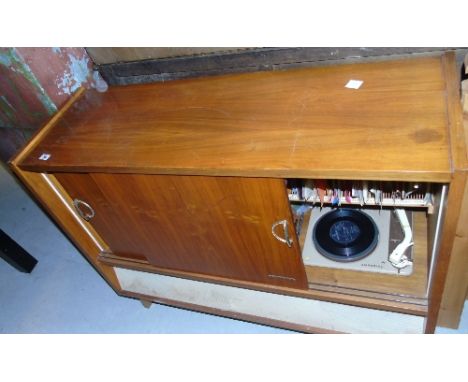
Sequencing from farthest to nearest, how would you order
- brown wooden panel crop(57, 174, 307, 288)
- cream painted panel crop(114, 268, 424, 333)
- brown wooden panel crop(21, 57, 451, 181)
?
cream painted panel crop(114, 268, 424, 333)
brown wooden panel crop(57, 174, 307, 288)
brown wooden panel crop(21, 57, 451, 181)

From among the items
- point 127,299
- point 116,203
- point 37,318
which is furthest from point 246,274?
point 37,318

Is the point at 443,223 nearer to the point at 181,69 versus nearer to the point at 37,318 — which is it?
the point at 181,69

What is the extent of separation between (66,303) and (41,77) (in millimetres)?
1068

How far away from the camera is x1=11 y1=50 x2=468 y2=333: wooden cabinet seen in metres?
0.73

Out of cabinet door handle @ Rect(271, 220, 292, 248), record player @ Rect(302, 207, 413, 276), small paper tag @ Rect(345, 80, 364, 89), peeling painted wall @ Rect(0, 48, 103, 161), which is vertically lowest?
record player @ Rect(302, 207, 413, 276)

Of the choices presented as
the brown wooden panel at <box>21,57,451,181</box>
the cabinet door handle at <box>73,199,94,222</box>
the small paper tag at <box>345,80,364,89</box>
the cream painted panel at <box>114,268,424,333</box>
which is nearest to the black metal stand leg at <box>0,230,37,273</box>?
the cream painted panel at <box>114,268,424,333</box>

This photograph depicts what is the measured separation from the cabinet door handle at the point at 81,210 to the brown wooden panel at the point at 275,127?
160mm

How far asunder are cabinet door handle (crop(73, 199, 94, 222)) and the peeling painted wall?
1.10ft

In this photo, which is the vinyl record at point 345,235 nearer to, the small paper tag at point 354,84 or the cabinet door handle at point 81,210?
the small paper tag at point 354,84

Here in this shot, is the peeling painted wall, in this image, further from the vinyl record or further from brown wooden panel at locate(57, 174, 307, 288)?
the vinyl record

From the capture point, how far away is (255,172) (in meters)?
0.75

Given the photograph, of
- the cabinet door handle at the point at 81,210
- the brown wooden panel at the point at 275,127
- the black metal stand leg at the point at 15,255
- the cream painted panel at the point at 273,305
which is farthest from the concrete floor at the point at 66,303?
the brown wooden panel at the point at 275,127
